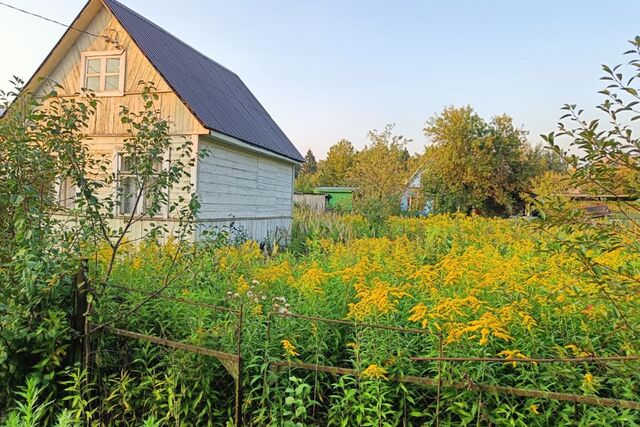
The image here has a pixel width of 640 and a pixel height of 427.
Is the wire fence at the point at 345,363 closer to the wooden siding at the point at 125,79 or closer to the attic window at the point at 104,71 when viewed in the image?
the wooden siding at the point at 125,79

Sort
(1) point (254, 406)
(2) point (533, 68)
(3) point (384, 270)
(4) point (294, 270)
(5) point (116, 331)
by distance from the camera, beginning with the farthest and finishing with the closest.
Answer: (2) point (533, 68)
(4) point (294, 270)
(3) point (384, 270)
(5) point (116, 331)
(1) point (254, 406)

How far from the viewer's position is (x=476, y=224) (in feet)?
28.1

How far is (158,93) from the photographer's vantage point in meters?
8.55

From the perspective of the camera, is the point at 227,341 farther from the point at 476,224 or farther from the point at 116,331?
the point at 476,224

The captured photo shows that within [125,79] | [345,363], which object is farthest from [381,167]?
[345,363]

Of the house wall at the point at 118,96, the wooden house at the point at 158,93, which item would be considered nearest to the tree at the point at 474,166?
the wooden house at the point at 158,93

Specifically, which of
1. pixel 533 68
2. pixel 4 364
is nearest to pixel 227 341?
pixel 4 364

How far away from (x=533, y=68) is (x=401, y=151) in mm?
17491

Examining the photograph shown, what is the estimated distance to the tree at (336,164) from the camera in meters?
58.1

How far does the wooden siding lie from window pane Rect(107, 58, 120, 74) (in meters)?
0.26

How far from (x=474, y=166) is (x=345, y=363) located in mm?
28429

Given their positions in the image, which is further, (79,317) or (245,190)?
(245,190)

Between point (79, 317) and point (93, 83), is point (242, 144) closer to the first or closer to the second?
point (93, 83)

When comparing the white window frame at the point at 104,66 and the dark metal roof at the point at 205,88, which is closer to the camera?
the dark metal roof at the point at 205,88
